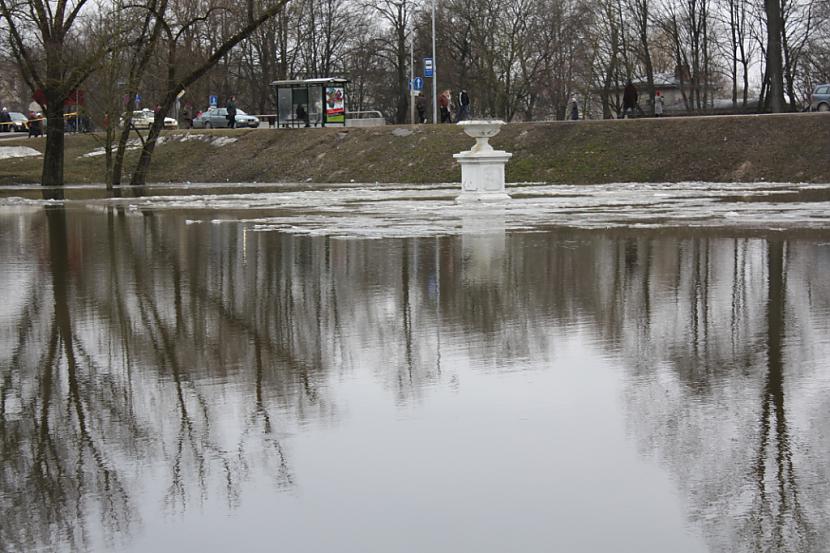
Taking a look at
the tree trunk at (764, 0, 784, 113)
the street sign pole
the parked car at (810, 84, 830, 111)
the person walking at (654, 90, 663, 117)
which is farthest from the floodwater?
the parked car at (810, 84, 830, 111)

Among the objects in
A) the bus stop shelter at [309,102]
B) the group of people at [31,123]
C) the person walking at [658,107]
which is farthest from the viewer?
the group of people at [31,123]

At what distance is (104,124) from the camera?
1625 inches

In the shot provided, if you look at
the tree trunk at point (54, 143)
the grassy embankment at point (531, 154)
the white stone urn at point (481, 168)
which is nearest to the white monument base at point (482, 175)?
the white stone urn at point (481, 168)

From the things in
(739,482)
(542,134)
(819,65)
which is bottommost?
(739,482)

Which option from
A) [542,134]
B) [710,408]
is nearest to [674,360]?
[710,408]

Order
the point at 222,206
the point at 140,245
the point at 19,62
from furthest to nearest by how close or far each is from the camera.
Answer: the point at 19,62 < the point at 222,206 < the point at 140,245

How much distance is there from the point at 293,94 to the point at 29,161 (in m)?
12.4

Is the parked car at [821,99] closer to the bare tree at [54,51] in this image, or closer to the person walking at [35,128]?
the bare tree at [54,51]

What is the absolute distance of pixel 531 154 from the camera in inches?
1748

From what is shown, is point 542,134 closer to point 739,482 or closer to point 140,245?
point 140,245

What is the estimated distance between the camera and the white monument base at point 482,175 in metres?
26.9

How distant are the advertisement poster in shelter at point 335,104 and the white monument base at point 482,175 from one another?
2929 centimetres

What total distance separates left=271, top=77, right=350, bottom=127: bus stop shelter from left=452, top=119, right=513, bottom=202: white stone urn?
28835mm

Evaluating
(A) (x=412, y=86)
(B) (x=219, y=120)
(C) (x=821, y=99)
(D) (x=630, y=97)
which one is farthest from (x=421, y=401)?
(B) (x=219, y=120)
